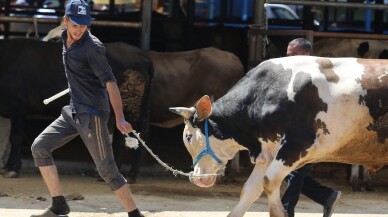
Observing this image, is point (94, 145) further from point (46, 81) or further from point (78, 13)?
point (46, 81)

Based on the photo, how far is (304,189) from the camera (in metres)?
8.20

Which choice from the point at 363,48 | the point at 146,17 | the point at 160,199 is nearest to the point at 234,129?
the point at 160,199

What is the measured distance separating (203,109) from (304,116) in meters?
0.88

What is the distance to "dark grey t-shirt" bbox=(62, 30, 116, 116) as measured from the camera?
24.2ft

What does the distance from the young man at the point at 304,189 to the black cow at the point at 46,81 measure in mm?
3704

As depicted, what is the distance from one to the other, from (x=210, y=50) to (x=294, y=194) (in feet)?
15.9

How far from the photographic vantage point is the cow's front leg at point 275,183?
7.18 m

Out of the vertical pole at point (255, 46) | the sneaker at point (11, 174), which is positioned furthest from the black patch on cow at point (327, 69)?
the sneaker at point (11, 174)

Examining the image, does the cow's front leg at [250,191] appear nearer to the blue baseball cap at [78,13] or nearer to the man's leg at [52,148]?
the man's leg at [52,148]

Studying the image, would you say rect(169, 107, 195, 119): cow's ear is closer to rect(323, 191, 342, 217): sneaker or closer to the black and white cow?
the black and white cow

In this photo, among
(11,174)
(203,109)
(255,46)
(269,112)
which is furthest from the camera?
(255,46)

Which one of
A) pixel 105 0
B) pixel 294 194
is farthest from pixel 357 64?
pixel 105 0

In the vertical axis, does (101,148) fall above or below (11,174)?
above

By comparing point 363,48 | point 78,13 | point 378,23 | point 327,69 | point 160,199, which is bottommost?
point 160,199
